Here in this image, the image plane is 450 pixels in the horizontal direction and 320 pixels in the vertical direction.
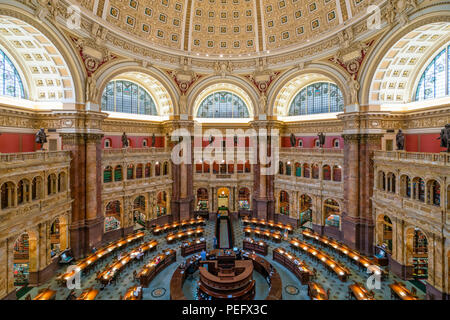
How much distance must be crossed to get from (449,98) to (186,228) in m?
28.0

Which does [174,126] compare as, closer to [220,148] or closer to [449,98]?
[220,148]

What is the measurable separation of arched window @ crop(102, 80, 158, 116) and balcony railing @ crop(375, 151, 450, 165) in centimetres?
2640

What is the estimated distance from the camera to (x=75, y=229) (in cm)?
1952

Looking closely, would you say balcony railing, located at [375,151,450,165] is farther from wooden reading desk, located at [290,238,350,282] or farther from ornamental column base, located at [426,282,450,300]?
wooden reading desk, located at [290,238,350,282]

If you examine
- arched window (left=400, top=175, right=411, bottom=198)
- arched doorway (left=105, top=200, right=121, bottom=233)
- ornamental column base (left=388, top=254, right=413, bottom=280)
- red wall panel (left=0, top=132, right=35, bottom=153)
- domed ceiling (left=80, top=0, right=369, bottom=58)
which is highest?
domed ceiling (left=80, top=0, right=369, bottom=58)

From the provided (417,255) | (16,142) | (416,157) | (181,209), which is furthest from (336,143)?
(16,142)

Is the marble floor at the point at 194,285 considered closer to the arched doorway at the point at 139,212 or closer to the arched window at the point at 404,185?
the arched window at the point at 404,185

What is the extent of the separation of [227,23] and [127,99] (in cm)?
1563

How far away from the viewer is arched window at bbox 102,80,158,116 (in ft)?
84.5

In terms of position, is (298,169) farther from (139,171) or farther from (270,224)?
(139,171)

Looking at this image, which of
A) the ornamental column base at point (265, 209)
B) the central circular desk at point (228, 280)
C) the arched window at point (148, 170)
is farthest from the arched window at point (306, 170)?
the arched window at point (148, 170)

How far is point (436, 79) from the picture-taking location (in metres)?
19.1

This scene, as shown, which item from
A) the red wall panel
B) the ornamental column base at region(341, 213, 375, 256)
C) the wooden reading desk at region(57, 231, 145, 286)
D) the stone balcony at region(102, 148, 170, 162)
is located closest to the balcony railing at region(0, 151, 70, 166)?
the red wall panel
